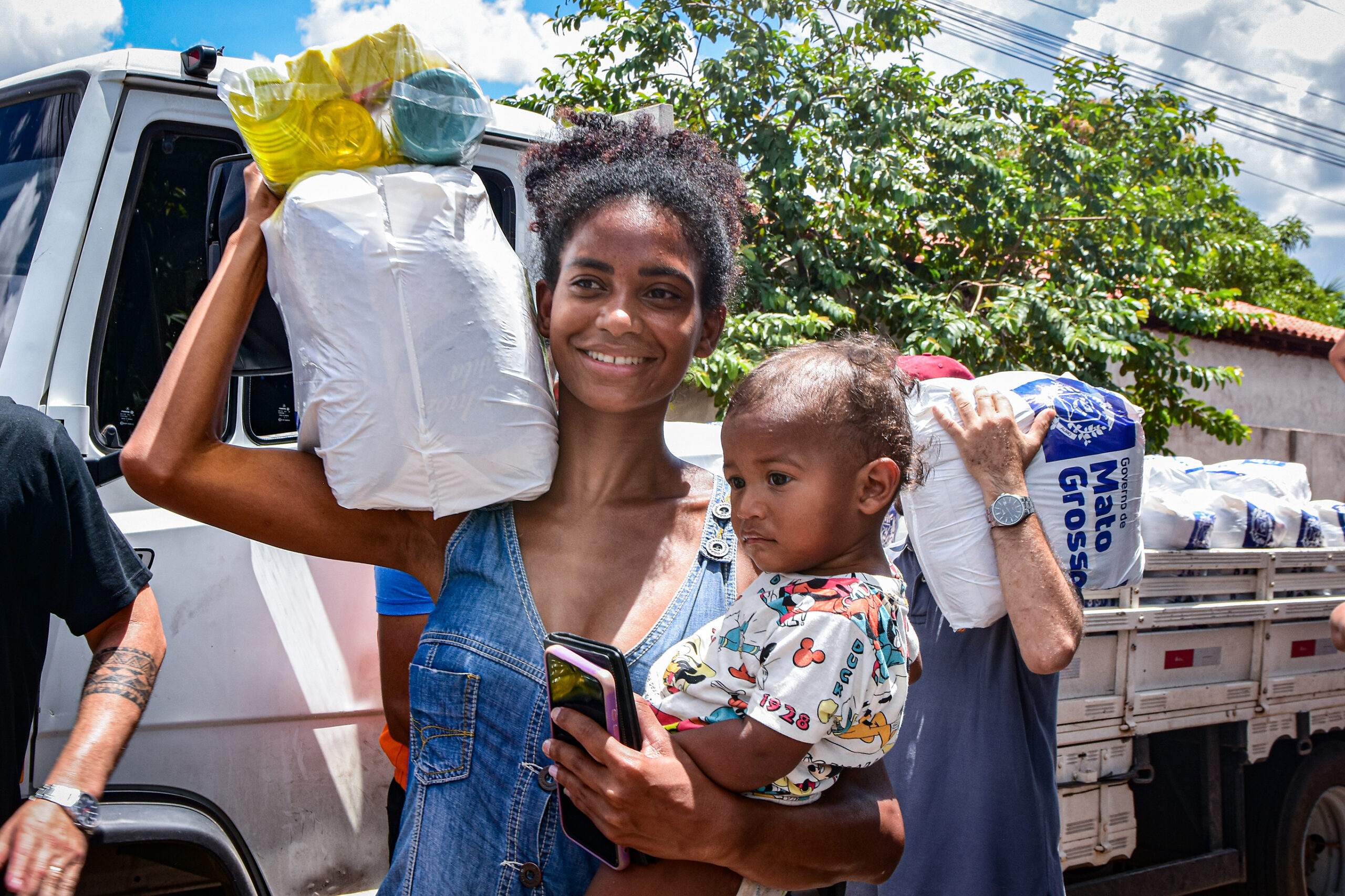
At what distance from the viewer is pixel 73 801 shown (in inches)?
65.6

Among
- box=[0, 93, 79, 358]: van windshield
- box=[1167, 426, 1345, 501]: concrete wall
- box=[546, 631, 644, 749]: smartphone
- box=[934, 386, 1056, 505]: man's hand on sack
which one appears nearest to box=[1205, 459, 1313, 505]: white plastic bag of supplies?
box=[934, 386, 1056, 505]: man's hand on sack

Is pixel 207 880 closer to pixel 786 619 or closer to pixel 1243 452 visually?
pixel 786 619

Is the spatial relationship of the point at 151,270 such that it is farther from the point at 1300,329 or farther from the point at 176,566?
the point at 1300,329

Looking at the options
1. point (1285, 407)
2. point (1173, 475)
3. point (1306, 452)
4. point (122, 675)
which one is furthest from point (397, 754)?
point (1285, 407)

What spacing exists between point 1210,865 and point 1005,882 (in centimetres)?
209

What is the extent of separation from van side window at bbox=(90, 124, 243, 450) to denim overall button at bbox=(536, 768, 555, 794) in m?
1.38

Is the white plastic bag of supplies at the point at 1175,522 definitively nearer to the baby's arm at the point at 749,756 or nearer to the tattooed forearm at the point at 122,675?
the baby's arm at the point at 749,756

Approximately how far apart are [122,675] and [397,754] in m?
0.63

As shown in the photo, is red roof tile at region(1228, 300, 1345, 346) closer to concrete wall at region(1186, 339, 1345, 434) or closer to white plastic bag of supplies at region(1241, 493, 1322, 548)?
concrete wall at region(1186, 339, 1345, 434)

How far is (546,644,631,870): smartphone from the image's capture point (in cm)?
127

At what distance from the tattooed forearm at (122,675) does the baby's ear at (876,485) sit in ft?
4.48

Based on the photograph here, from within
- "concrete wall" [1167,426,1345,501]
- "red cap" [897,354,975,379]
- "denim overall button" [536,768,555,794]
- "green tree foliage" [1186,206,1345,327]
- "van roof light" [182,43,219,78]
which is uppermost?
"green tree foliage" [1186,206,1345,327]

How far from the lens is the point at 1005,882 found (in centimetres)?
208

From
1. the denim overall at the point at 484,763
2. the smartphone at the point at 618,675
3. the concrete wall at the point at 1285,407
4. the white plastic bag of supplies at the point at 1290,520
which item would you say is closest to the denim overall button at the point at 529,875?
the denim overall at the point at 484,763
